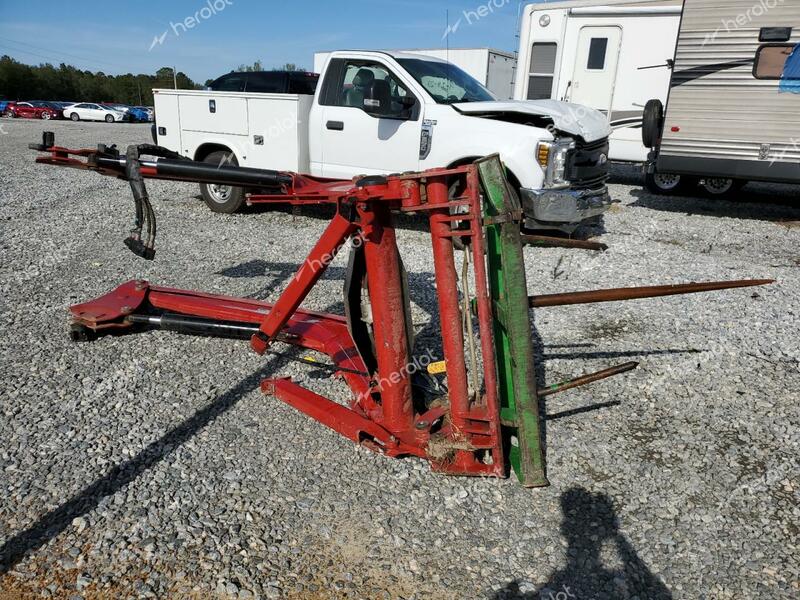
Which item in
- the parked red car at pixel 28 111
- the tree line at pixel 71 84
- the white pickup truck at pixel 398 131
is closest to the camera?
the white pickup truck at pixel 398 131

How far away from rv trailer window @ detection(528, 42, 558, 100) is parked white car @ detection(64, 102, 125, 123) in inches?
1405

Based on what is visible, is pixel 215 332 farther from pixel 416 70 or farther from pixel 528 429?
pixel 416 70

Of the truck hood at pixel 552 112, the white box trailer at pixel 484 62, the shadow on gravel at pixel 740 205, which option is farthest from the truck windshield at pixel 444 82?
the white box trailer at pixel 484 62

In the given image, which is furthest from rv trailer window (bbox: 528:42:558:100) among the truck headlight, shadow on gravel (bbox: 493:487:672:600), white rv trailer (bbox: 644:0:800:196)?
shadow on gravel (bbox: 493:487:672:600)

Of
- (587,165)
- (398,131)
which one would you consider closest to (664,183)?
(587,165)

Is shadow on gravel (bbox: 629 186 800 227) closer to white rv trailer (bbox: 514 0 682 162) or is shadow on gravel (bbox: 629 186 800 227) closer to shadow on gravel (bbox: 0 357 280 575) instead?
white rv trailer (bbox: 514 0 682 162)

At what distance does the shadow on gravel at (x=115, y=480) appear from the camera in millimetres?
2578

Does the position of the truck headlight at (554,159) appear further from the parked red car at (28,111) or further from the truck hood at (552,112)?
the parked red car at (28,111)

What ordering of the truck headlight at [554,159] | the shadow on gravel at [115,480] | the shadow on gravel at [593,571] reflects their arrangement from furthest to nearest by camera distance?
1. the truck headlight at [554,159]
2. the shadow on gravel at [115,480]
3. the shadow on gravel at [593,571]

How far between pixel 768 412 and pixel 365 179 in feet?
10.1

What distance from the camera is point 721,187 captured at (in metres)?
11.2

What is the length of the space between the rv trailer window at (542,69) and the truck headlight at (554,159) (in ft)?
20.0

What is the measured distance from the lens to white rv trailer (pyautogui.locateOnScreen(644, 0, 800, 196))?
868 cm

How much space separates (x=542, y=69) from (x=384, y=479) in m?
11.5
